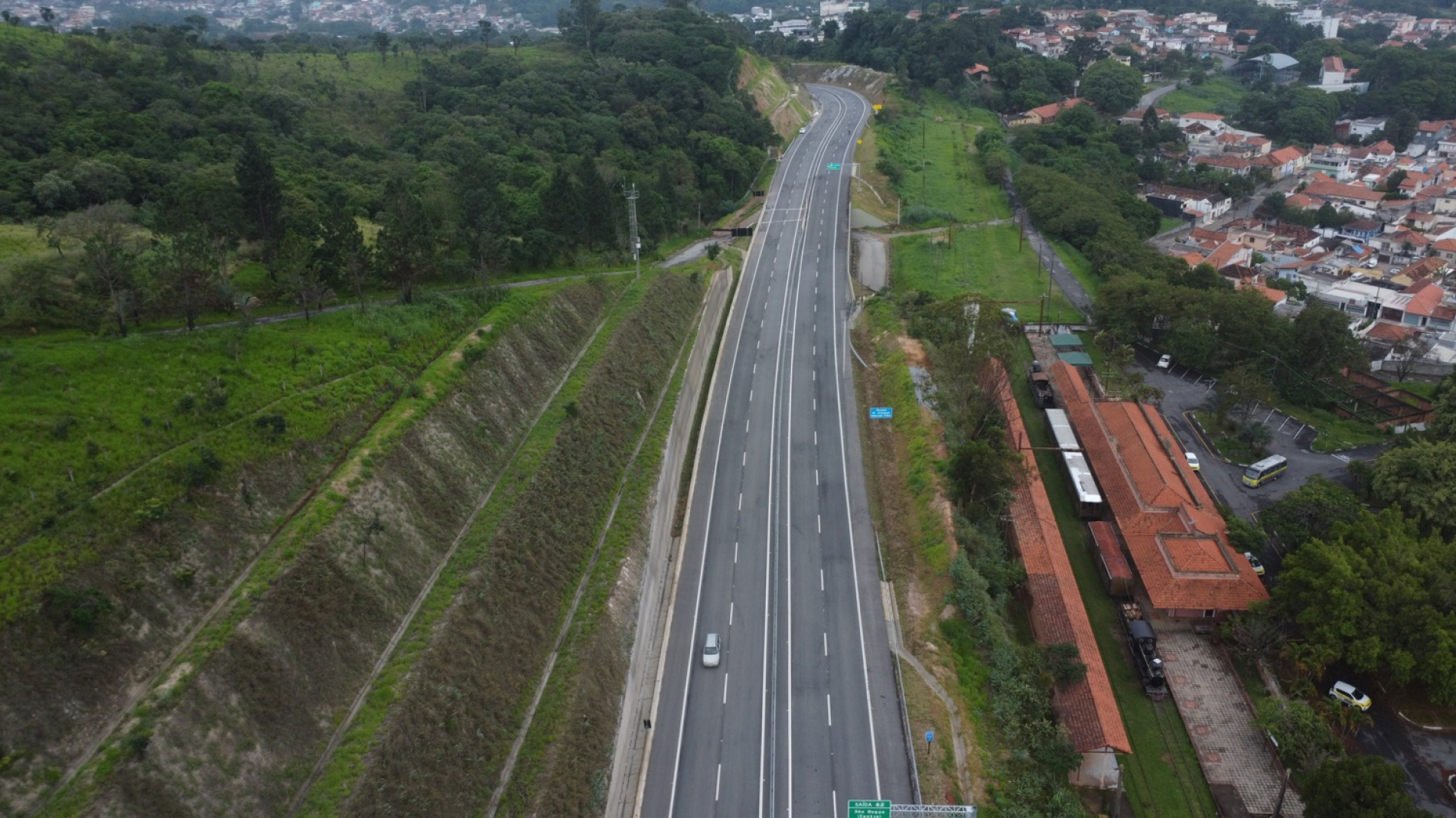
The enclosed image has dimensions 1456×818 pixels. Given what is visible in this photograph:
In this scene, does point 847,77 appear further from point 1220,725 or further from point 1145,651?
point 1220,725

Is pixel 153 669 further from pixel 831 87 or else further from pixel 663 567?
pixel 831 87

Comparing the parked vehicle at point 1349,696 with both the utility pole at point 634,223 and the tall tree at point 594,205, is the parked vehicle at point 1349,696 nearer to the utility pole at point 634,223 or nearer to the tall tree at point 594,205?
the utility pole at point 634,223

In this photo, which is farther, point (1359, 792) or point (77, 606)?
point (1359, 792)

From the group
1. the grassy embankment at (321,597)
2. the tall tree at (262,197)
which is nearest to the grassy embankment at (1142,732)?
the grassy embankment at (321,597)

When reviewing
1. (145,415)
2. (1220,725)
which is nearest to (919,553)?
(1220,725)

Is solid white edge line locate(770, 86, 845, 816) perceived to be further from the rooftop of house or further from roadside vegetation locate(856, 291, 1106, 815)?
the rooftop of house

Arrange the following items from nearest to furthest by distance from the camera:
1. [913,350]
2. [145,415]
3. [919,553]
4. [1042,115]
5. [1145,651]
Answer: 1. [145,415]
2. [1145,651]
3. [919,553]
4. [913,350]
5. [1042,115]

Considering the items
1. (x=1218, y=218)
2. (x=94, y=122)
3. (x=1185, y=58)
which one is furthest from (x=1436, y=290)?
(x=1185, y=58)
